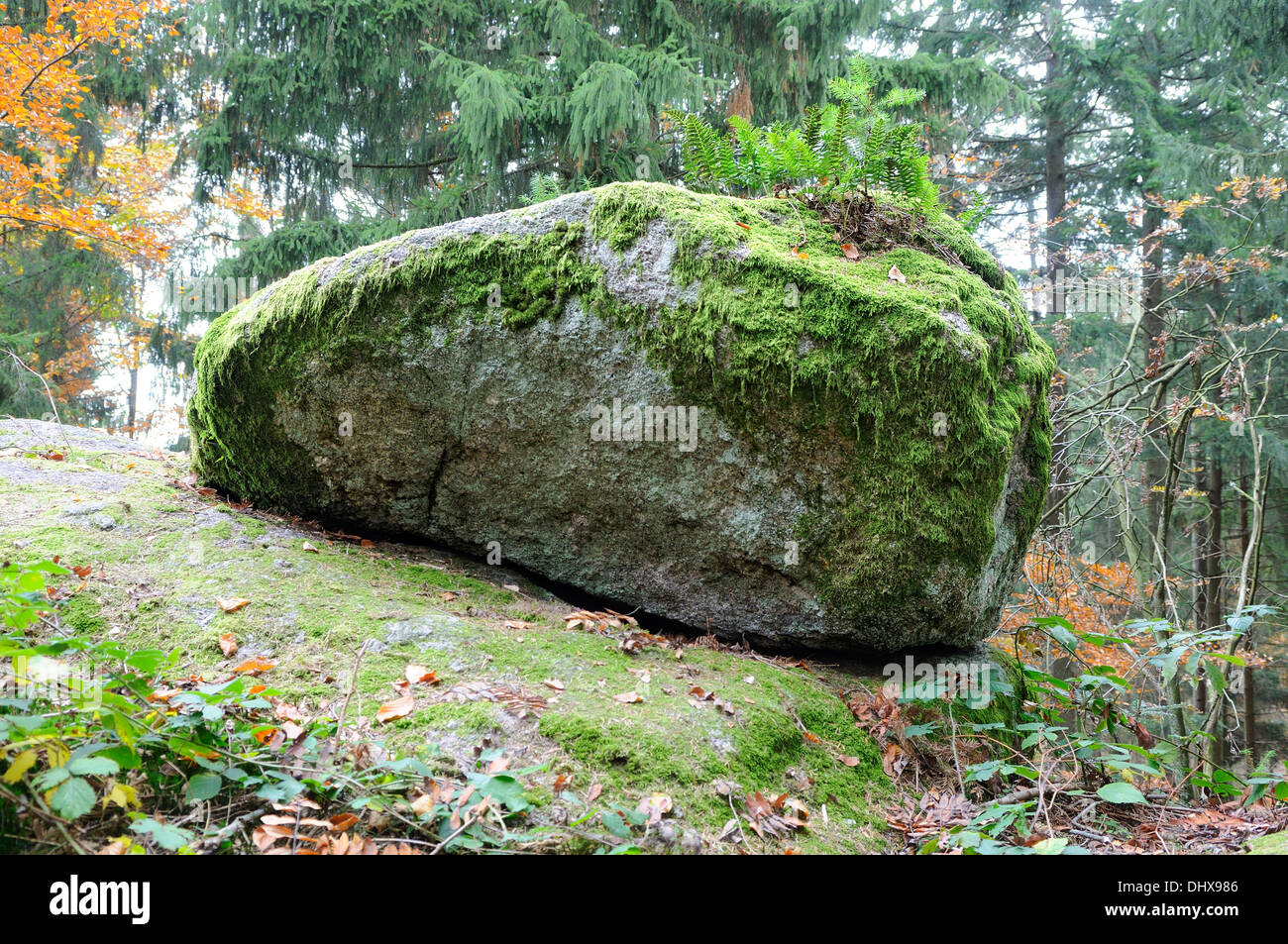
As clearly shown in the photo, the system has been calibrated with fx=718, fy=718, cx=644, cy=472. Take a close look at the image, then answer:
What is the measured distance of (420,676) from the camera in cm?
310

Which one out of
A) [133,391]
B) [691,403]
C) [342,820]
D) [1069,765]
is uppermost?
[133,391]

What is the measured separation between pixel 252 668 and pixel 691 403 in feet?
7.96

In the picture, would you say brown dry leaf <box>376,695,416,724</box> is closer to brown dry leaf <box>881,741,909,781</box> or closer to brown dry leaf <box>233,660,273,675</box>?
brown dry leaf <box>233,660,273,675</box>

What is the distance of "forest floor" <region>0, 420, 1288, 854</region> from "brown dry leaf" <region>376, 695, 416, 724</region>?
0.01 m

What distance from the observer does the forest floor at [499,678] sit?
2.65 m

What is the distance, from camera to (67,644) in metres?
2.04

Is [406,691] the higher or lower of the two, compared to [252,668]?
lower

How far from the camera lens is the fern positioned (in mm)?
4289

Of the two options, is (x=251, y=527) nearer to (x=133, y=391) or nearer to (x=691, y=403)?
(x=691, y=403)

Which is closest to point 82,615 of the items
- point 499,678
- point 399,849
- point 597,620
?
point 499,678

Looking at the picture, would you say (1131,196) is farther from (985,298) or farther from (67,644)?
(67,644)

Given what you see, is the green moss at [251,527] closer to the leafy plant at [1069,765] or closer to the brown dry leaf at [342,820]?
the brown dry leaf at [342,820]

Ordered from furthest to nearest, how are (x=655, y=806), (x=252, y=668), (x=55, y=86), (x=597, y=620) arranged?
(x=55, y=86)
(x=597, y=620)
(x=252, y=668)
(x=655, y=806)
